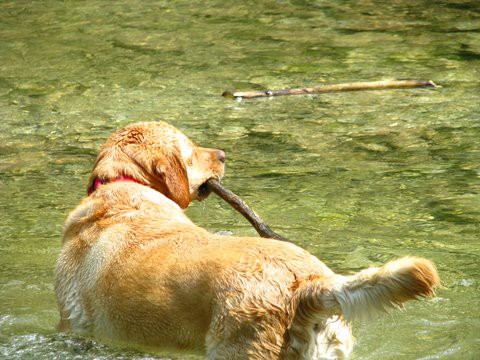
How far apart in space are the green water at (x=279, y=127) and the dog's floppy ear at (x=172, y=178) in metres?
1.00

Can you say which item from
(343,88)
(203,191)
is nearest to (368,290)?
(203,191)

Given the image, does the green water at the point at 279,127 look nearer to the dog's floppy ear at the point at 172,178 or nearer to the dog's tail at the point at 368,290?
the dog's tail at the point at 368,290

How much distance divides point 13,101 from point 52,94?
445 mm

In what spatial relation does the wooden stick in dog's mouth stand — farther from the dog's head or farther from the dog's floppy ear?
the dog's floppy ear

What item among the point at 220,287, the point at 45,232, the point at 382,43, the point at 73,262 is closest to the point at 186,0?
the point at 382,43

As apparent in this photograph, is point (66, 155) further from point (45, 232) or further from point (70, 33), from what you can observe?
point (70, 33)

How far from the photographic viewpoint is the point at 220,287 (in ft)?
14.9

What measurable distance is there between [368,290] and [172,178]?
1.99m

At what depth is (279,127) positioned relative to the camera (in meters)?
9.55

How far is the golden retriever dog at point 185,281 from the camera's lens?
4332 millimetres

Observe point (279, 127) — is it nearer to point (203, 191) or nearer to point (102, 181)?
point (203, 191)

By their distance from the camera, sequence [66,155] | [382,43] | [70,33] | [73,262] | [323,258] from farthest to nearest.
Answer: [70,33], [382,43], [66,155], [323,258], [73,262]

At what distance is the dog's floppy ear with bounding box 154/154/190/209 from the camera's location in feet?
19.2

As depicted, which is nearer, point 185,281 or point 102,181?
point 185,281
